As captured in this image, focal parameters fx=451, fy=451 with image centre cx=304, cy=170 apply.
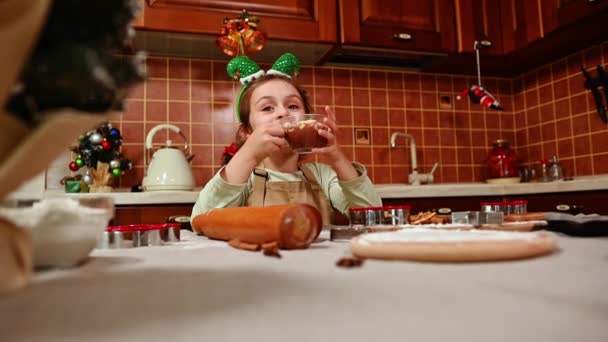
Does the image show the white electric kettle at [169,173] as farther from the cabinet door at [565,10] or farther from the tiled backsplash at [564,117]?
the tiled backsplash at [564,117]

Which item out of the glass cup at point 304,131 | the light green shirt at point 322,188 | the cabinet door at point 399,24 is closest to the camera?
the glass cup at point 304,131

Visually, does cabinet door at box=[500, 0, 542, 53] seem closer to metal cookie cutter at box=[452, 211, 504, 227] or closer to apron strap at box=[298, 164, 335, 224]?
apron strap at box=[298, 164, 335, 224]

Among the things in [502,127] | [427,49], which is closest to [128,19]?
[427,49]

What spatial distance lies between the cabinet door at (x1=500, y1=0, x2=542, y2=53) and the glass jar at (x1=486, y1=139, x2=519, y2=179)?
0.49m

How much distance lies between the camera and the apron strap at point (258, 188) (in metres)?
1.40

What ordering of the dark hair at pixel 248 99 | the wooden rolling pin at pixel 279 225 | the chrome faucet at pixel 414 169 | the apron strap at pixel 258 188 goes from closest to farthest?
the wooden rolling pin at pixel 279 225, the apron strap at pixel 258 188, the dark hair at pixel 248 99, the chrome faucet at pixel 414 169

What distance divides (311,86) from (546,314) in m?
2.12

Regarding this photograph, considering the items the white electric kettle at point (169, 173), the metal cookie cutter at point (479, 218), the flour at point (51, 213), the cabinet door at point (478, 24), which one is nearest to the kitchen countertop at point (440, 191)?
the white electric kettle at point (169, 173)

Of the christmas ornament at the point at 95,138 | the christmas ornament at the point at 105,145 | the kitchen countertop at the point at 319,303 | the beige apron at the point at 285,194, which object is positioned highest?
the christmas ornament at the point at 95,138

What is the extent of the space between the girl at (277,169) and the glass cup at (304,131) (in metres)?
0.02

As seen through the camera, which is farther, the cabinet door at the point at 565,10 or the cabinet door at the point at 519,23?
the cabinet door at the point at 519,23

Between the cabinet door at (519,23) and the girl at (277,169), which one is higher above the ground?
the cabinet door at (519,23)

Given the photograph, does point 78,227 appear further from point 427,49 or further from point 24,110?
point 427,49

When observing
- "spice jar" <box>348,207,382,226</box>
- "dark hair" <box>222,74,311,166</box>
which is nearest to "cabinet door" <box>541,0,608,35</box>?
"dark hair" <box>222,74,311,166</box>
